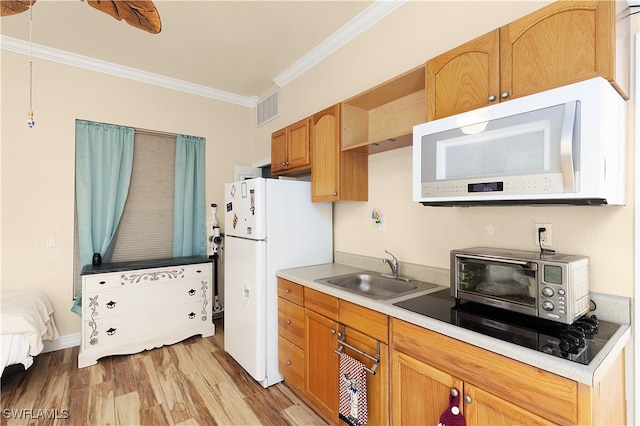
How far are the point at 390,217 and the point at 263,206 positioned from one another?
3.27 feet

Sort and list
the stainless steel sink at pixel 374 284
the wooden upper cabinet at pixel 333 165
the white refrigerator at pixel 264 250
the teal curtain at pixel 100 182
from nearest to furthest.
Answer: the stainless steel sink at pixel 374 284 → the wooden upper cabinet at pixel 333 165 → the white refrigerator at pixel 264 250 → the teal curtain at pixel 100 182

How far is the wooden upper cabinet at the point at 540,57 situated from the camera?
115 centimetres

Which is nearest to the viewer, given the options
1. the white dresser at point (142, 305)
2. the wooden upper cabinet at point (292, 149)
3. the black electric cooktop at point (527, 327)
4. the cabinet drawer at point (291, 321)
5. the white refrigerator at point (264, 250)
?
the black electric cooktop at point (527, 327)

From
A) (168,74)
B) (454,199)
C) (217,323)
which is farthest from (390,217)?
(168,74)

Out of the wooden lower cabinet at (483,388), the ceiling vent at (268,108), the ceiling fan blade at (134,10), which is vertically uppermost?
the ceiling vent at (268,108)

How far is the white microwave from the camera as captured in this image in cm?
110

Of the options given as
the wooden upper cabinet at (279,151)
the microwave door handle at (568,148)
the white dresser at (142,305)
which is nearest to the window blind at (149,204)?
the white dresser at (142,305)

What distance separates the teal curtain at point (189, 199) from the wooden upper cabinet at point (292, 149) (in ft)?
4.18

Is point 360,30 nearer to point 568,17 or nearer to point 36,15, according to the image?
point 568,17

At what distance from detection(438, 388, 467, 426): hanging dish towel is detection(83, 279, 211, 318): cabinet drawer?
286 centimetres

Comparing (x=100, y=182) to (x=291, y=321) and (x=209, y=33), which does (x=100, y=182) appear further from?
(x=291, y=321)

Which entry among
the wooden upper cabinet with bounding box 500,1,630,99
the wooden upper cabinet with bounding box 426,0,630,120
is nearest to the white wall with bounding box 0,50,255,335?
the wooden upper cabinet with bounding box 426,0,630,120

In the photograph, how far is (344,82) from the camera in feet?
9.06

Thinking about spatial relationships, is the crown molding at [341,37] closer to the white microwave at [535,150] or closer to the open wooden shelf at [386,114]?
the open wooden shelf at [386,114]
